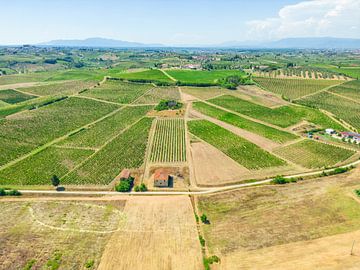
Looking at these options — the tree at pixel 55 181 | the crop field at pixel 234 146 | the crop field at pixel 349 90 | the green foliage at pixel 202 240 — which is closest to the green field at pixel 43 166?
the tree at pixel 55 181

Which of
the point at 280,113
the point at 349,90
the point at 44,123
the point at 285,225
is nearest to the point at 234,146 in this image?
the point at 285,225

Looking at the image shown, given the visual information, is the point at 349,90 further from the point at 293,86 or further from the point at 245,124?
the point at 245,124

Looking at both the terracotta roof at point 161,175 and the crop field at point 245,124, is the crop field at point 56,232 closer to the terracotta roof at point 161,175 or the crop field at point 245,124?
the terracotta roof at point 161,175

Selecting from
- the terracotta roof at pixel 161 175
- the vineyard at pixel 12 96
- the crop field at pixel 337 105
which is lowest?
the terracotta roof at pixel 161 175

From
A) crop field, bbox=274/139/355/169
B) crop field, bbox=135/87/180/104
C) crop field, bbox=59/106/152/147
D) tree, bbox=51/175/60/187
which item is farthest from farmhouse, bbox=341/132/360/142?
tree, bbox=51/175/60/187

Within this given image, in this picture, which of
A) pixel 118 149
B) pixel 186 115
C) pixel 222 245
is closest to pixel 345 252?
pixel 222 245

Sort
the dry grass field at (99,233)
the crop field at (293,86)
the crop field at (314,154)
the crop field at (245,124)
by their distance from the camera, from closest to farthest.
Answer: the dry grass field at (99,233)
the crop field at (314,154)
the crop field at (245,124)
the crop field at (293,86)

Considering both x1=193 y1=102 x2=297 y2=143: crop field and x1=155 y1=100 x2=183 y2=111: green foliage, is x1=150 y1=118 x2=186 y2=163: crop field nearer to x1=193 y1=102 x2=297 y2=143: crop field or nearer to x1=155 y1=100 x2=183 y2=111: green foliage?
x1=155 y1=100 x2=183 y2=111: green foliage
